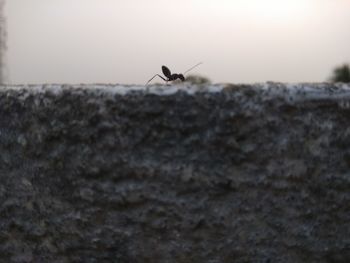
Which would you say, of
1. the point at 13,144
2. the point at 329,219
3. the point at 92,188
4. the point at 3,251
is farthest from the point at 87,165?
the point at 329,219

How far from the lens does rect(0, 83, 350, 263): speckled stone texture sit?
83cm

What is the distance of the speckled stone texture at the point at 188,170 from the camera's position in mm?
833

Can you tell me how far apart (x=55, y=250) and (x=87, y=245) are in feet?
0.20

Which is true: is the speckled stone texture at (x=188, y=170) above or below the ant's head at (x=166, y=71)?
below

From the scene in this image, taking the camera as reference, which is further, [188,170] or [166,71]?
[166,71]

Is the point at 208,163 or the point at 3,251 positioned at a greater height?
the point at 208,163

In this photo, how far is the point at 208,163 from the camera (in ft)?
2.77

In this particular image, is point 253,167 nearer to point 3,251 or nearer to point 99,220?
point 99,220

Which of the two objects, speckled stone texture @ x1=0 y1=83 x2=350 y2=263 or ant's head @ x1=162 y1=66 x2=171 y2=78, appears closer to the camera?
speckled stone texture @ x1=0 y1=83 x2=350 y2=263

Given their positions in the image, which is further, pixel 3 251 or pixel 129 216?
pixel 3 251

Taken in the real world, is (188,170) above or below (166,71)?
below

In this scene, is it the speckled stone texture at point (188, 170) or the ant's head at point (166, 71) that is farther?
the ant's head at point (166, 71)

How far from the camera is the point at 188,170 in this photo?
84 centimetres

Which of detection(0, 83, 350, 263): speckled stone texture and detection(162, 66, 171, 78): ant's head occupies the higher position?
detection(162, 66, 171, 78): ant's head
